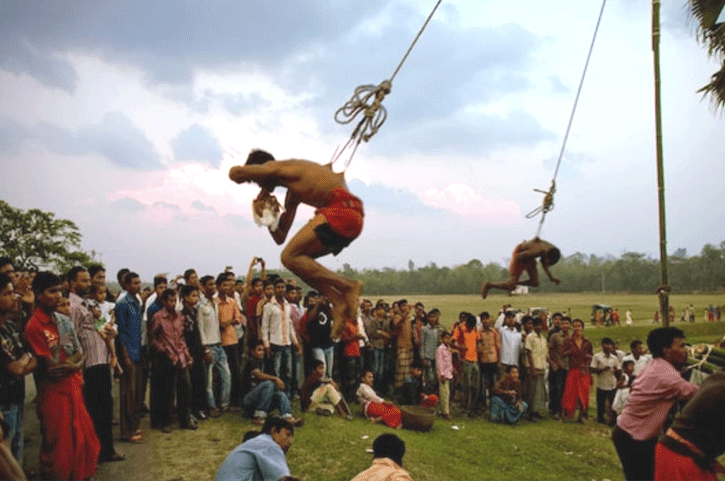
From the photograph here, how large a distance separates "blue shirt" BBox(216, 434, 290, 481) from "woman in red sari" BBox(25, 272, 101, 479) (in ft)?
4.54

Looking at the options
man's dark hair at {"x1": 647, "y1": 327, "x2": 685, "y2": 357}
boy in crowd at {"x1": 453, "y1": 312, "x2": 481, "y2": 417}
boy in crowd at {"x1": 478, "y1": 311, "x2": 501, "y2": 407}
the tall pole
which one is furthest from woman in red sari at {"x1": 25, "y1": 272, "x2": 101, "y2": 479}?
boy in crowd at {"x1": 478, "y1": 311, "x2": 501, "y2": 407}

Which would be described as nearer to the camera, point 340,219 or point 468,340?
point 340,219

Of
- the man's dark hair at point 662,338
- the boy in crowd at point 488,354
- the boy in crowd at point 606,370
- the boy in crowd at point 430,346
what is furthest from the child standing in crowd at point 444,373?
the man's dark hair at point 662,338

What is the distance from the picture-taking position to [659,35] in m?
5.77

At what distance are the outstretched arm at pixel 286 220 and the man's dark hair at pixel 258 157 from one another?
306mm

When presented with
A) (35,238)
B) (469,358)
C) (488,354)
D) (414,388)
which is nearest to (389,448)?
(414,388)

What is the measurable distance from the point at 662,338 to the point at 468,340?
616cm

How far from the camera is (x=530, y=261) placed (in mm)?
5656

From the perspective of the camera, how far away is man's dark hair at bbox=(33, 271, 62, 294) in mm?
4645

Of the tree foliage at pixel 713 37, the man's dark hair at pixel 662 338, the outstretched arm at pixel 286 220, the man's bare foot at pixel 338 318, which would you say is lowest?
the man's dark hair at pixel 662 338

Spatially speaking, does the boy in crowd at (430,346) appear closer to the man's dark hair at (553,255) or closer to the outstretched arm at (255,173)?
the man's dark hair at (553,255)

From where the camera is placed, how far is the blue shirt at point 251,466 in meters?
4.32

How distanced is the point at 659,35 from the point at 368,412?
242 inches

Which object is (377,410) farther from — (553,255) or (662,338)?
(662,338)
